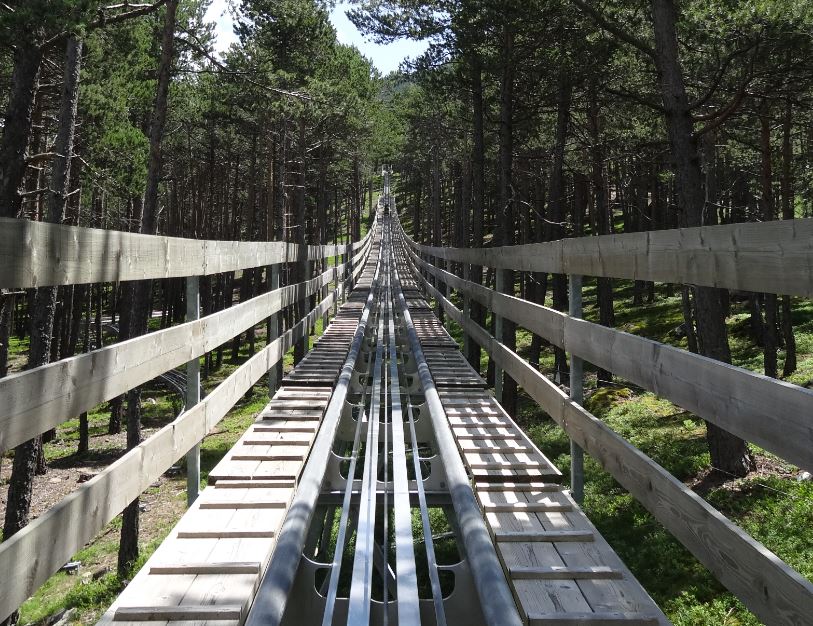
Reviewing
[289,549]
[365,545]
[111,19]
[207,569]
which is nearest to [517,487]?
[365,545]

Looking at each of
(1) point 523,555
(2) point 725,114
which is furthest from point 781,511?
(1) point 523,555

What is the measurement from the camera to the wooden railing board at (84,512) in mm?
1880

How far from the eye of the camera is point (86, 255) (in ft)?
7.91

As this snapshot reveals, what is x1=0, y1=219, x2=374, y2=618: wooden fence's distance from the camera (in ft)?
6.28

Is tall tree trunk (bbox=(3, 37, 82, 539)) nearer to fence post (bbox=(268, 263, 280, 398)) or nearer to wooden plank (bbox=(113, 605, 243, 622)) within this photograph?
fence post (bbox=(268, 263, 280, 398))

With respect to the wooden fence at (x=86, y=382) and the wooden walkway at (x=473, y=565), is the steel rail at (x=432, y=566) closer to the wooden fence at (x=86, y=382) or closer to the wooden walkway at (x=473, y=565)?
the wooden walkway at (x=473, y=565)

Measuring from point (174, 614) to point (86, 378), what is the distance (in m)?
0.96

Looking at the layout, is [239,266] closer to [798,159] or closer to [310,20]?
[798,159]

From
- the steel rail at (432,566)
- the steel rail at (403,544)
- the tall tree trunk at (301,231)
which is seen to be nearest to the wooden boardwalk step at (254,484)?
the steel rail at (403,544)

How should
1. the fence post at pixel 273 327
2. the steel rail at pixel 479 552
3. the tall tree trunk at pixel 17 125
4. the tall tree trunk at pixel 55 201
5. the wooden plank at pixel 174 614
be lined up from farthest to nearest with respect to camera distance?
the tall tree trunk at pixel 55 201, the tall tree trunk at pixel 17 125, the fence post at pixel 273 327, the wooden plank at pixel 174 614, the steel rail at pixel 479 552

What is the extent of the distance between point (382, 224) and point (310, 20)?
198ft

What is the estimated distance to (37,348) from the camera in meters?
11.7

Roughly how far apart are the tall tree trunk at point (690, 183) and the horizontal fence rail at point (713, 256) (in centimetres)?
623

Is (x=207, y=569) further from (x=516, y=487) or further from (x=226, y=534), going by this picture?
(x=516, y=487)
